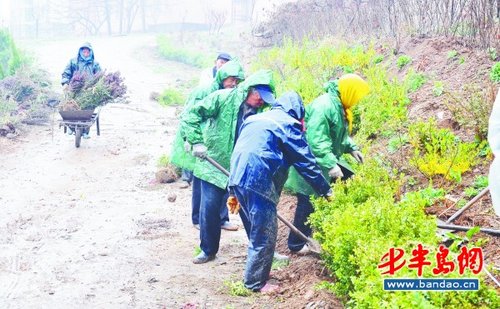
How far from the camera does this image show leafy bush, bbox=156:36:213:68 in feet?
95.1

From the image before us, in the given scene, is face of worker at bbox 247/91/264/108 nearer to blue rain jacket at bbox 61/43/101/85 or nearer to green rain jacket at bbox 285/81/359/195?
green rain jacket at bbox 285/81/359/195

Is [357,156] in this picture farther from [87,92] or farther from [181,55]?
[181,55]

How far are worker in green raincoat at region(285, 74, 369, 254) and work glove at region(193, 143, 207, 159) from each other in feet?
2.75

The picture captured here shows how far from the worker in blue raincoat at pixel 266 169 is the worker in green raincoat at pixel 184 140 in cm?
126

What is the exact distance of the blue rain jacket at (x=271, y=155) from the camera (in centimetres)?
457

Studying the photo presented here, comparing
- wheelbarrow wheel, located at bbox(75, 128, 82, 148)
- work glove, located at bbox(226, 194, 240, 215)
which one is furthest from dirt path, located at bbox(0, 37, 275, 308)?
work glove, located at bbox(226, 194, 240, 215)

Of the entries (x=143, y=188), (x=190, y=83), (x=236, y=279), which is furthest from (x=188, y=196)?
(x=190, y=83)

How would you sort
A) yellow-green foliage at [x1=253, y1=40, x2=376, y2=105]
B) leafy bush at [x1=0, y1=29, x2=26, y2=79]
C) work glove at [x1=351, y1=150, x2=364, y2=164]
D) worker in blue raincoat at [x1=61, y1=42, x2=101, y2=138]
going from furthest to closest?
leafy bush at [x1=0, y1=29, x2=26, y2=79] < worker in blue raincoat at [x1=61, y1=42, x2=101, y2=138] < yellow-green foliage at [x1=253, y1=40, x2=376, y2=105] < work glove at [x1=351, y1=150, x2=364, y2=164]

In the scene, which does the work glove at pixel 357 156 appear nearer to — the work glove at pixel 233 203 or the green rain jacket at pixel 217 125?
the green rain jacket at pixel 217 125

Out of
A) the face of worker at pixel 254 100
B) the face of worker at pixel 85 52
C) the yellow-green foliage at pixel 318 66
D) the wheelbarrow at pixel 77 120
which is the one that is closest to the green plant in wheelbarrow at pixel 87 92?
the wheelbarrow at pixel 77 120

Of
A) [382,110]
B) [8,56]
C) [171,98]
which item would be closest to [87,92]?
[382,110]

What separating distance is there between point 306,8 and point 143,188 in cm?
1168

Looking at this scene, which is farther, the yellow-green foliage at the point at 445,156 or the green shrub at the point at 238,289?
the yellow-green foliage at the point at 445,156

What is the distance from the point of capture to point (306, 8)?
1844cm
